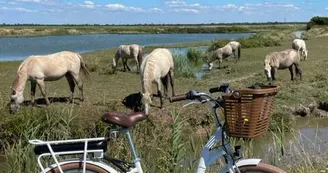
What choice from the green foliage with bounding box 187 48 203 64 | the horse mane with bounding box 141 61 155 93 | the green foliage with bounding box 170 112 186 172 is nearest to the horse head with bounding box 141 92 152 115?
the horse mane with bounding box 141 61 155 93

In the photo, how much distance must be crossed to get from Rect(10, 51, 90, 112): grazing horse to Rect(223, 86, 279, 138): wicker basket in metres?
9.41

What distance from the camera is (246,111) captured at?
12.1ft

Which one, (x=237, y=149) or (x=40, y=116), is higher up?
(x=237, y=149)

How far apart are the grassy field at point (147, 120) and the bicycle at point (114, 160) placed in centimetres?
126

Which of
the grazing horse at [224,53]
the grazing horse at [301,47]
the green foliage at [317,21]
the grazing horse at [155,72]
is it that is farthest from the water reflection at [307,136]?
the green foliage at [317,21]

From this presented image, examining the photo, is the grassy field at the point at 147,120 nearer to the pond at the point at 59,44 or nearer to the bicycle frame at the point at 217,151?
the bicycle frame at the point at 217,151

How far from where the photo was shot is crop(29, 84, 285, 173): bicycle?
3.84m

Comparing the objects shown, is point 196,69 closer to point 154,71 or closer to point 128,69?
point 128,69

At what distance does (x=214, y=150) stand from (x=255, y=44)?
36.7 meters

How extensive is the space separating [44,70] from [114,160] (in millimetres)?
9984

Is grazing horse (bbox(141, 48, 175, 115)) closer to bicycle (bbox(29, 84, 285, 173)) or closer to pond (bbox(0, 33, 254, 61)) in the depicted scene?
bicycle (bbox(29, 84, 285, 173))

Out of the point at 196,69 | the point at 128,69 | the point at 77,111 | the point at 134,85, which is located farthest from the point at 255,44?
the point at 77,111

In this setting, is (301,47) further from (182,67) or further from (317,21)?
(317,21)

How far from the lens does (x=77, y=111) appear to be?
1071cm
